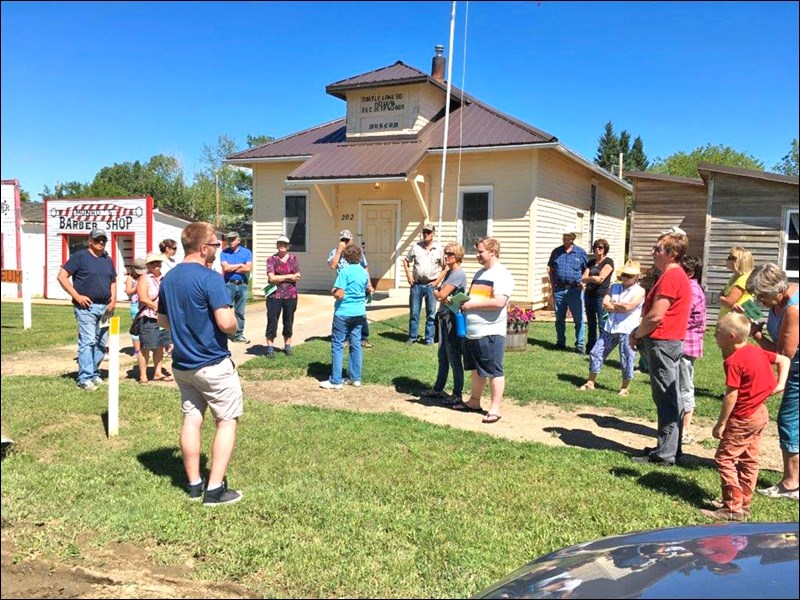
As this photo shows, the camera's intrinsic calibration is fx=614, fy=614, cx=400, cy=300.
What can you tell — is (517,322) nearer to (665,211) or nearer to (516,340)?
(516,340)

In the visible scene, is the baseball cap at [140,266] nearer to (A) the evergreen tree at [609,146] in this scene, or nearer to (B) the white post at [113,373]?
(B) the white post at [113,373]

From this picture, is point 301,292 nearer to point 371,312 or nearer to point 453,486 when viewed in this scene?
point 371,312

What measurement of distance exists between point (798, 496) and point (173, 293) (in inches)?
161

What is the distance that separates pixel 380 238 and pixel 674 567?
13.7 m

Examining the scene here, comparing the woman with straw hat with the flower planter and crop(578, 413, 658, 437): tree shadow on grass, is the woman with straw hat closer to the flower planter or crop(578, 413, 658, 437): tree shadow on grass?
crop(578, 413, 658, 437): tree shadow on grass

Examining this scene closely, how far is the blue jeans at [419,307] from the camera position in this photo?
31.5ft

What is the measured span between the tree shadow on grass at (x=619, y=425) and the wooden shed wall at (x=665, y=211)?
5.45ft

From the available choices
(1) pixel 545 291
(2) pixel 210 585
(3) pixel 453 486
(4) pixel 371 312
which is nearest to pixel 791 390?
(3) pixel 453 486

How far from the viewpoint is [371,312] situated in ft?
42.1

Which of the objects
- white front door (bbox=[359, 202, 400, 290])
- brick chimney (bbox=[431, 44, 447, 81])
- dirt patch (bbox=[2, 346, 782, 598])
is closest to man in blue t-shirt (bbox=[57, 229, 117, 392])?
dirt patch (bbox=[2, 346, 782, 598])

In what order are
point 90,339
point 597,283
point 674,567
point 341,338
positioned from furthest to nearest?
point 597,283, point 341,338, point 90,339, point 674,567

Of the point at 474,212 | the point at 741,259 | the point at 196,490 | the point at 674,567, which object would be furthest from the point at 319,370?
the point at 474,212

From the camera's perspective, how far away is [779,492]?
13.2 ft

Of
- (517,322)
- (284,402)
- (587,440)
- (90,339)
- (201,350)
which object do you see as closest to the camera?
(201,350)
